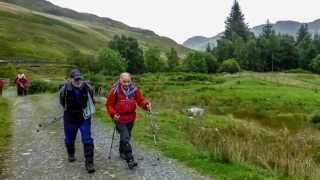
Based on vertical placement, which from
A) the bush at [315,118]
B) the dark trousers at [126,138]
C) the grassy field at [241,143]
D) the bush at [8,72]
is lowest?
the bush at [315,118]

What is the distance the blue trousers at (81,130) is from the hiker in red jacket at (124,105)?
778 millimetres

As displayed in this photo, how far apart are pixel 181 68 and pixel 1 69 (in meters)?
56.8

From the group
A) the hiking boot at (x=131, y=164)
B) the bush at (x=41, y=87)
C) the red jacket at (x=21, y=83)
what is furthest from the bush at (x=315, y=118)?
the hiking boot at (x=131, y=164)

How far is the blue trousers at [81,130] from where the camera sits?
47.3 ft

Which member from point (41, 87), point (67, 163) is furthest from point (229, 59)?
point (67, 163)

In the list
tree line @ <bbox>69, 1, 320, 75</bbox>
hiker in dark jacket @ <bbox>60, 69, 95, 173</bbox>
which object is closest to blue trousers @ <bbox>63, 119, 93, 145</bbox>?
hiker in dark jacket @ <bbox>60, 69, 95, 173</bbox>

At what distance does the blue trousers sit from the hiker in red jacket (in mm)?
778

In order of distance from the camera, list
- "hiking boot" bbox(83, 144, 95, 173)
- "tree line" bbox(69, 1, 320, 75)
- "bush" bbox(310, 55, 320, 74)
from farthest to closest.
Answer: "tree line" bbox(69, 1, 320, 75)
"bush" bbox(310, 55, 320, 74)
"hiking boot" bbox(83, 144, 95, 173)

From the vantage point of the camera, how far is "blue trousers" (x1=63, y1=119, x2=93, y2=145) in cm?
1441

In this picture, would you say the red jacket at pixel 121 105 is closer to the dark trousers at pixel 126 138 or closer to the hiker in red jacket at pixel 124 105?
the hiker in red jacket at pixel 124 105

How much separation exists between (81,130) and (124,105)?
1469mm

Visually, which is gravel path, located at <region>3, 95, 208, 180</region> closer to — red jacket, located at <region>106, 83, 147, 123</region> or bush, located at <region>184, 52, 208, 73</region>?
red jacket, located at <region>106, 83, 147, 123</region>

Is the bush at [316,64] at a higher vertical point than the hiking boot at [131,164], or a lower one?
higher

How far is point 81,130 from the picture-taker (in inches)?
572
